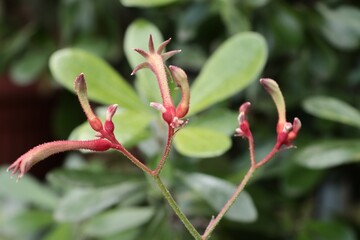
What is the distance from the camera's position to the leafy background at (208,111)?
2.41 ft

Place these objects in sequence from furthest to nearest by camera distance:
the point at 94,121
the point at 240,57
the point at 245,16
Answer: the point at 245,16
the point at 240,57
the point at 94,121

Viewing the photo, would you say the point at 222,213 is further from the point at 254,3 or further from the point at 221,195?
the point at 254,3

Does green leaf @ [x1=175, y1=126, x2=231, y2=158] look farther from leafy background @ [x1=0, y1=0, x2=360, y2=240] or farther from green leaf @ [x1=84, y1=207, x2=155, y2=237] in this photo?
green leaf @ [x1=84, y1=207, x2=155, y2=237]

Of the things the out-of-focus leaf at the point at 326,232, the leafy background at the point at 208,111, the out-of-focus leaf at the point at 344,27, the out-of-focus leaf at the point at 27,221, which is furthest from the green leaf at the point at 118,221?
the out-of-focus leaf at the point at 344,27

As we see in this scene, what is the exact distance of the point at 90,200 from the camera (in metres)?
0.80

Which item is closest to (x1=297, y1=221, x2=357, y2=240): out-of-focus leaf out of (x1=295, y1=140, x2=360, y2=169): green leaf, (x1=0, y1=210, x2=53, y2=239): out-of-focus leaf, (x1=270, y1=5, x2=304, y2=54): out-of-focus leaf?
(x1=295, y1=140, x2=360, y2=169): green leaf

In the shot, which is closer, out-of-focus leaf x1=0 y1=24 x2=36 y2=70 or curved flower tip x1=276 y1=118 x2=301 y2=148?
curved flower tip x1=276 y1=118 x2=301 y2=148

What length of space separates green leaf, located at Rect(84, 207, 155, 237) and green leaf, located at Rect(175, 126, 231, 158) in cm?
16

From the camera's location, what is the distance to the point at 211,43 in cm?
96

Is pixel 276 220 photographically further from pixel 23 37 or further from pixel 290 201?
pixel 23 37

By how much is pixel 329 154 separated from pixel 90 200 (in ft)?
0.95

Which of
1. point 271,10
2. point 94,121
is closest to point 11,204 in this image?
point 271,10

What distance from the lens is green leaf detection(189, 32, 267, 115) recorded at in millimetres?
714

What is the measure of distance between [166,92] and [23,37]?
2.47ft
